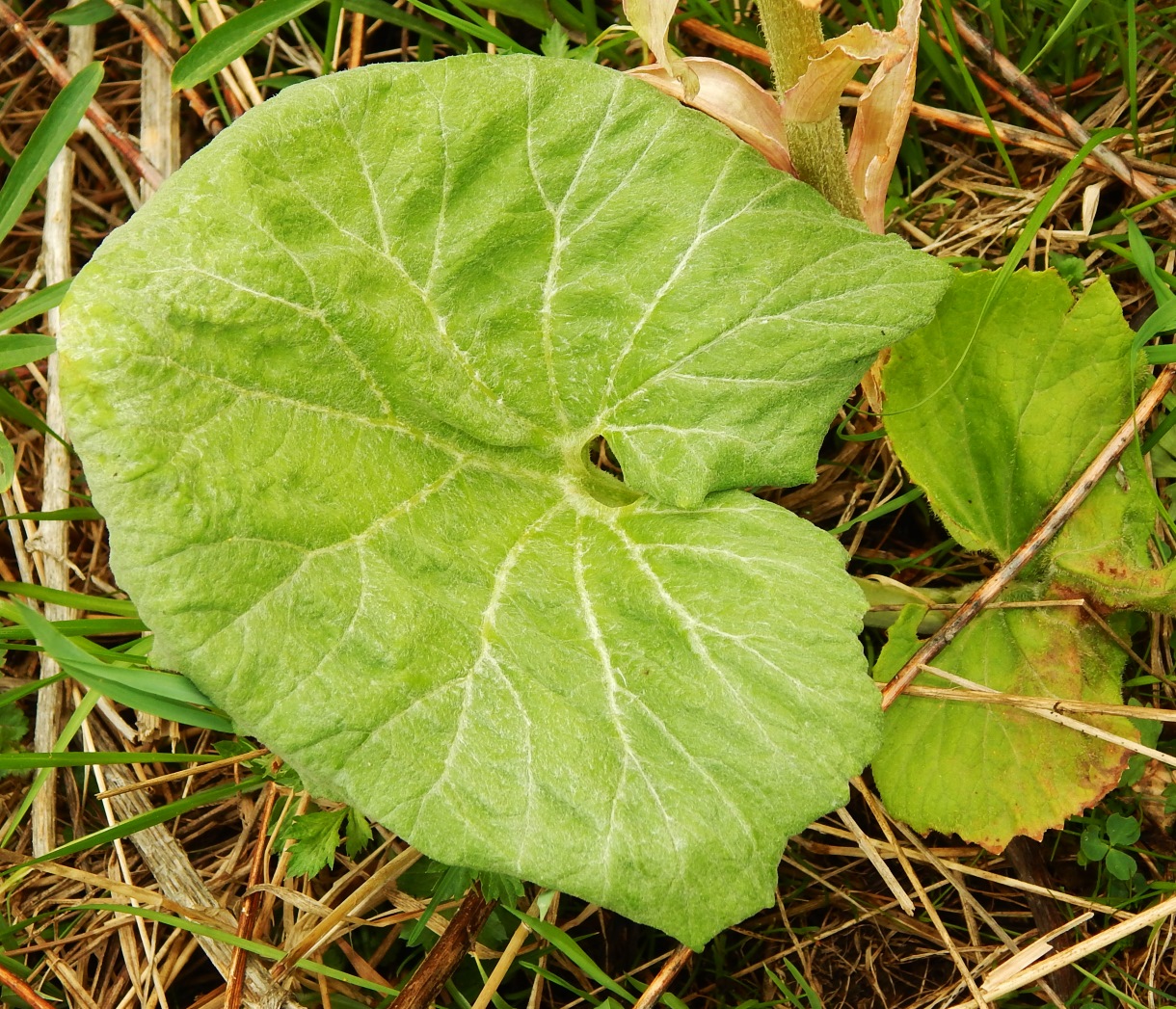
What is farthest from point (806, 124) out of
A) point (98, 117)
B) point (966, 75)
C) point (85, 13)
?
point (85, 13)

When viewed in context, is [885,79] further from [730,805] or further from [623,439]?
[730,805]

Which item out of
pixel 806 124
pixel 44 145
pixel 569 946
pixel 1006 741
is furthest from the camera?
pixel 44 145

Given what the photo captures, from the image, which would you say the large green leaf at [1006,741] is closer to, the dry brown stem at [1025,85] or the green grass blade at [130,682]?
the dry brown stem at [1025,85]

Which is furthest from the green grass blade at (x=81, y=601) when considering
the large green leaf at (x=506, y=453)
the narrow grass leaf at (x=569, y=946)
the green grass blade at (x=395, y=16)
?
the green grass blade at (x=395, y=16)

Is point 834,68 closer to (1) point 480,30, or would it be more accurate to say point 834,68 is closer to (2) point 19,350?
(1) point 480,30

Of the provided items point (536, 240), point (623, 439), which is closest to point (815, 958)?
point (623, 439)
